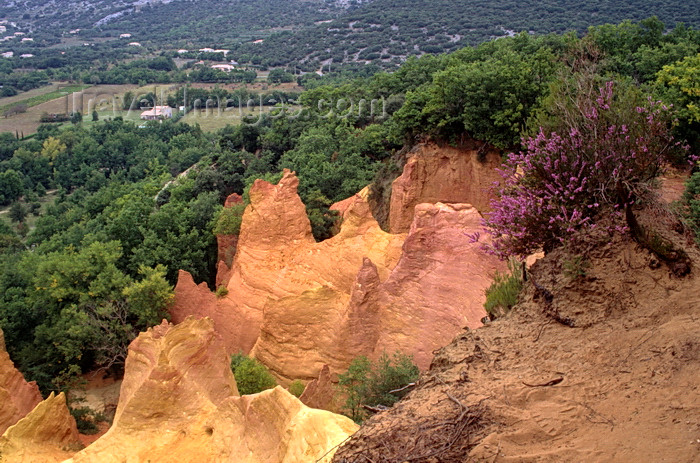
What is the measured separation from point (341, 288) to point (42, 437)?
8.68 m

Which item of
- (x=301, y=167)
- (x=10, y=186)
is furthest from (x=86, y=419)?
(x=10, y=186)

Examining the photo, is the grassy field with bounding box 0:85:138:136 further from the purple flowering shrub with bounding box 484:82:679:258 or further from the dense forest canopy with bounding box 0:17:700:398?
the purple flowering shrub with bounding box 484:82:679:258

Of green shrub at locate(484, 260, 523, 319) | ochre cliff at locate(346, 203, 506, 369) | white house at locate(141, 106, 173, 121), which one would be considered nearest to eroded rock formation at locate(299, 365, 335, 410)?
ochre cliff at locate(346, 203, 506, 369)

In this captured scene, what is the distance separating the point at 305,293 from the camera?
54.9 ft

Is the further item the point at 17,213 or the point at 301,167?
the point at 17,213

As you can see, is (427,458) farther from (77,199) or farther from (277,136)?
(77,199)

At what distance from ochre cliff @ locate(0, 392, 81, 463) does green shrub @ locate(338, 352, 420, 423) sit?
21.9ft

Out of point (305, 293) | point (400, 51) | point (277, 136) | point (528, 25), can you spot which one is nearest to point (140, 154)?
point (277, 136)

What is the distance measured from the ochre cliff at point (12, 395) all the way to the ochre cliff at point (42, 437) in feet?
5.46

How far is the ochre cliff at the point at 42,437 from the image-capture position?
13289 mm

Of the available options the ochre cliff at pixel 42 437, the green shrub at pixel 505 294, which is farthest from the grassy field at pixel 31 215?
the green shrub at pixel 505 294

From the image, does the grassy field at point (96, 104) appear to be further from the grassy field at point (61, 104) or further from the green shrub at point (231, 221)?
the green shrub at point (231, 221)

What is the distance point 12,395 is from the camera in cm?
1642

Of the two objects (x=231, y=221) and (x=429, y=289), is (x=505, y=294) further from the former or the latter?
(x=231, y=221)
